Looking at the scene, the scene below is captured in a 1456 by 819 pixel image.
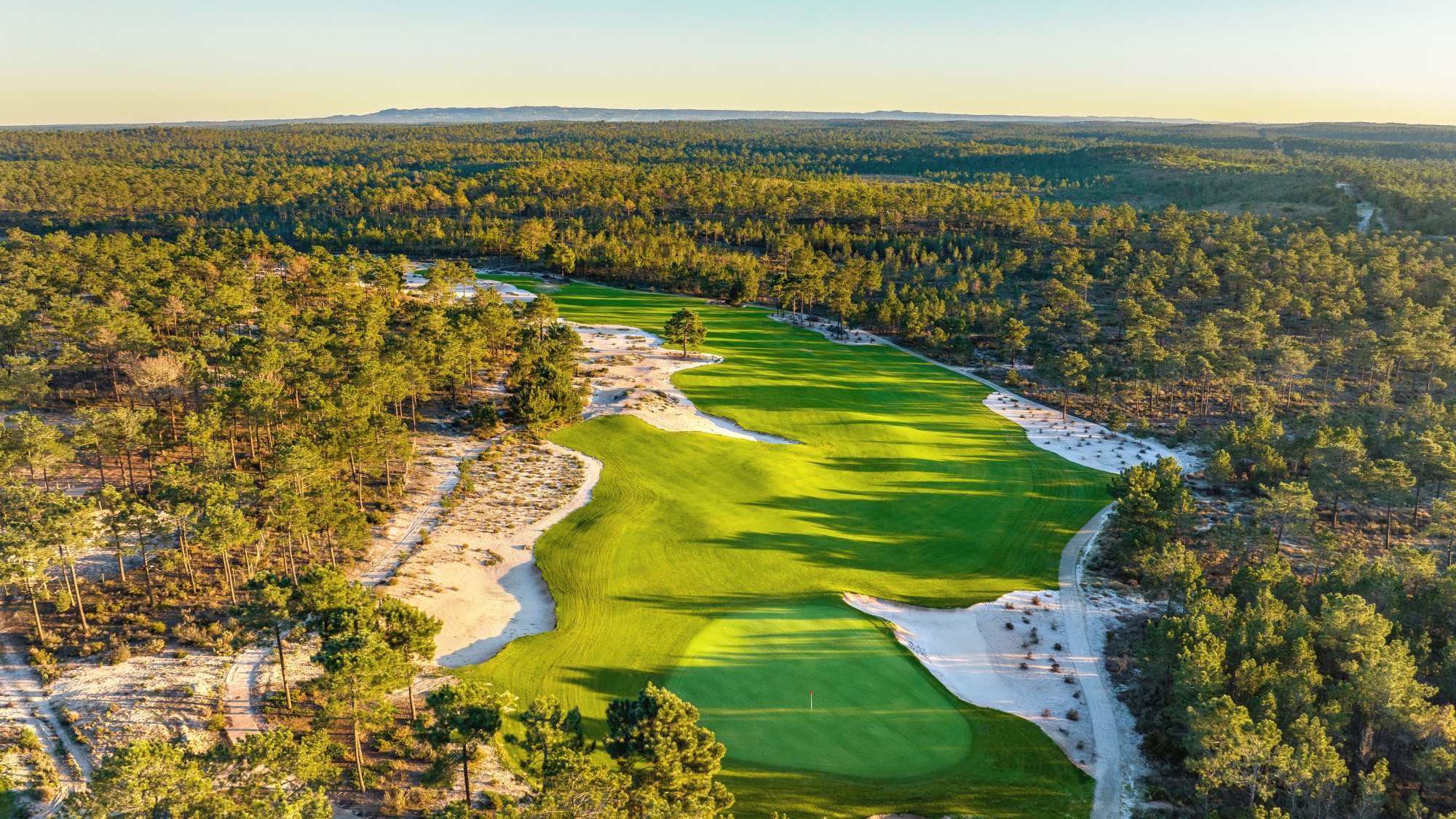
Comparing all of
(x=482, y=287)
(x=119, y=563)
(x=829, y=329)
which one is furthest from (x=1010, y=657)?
(x=482, y=287)

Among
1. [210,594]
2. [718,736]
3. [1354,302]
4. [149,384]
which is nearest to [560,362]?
[149,384]

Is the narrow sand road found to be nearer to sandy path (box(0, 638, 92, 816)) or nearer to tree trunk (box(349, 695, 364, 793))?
tree trunk (box(349, 695, 364, 793))

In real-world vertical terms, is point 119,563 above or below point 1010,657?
above

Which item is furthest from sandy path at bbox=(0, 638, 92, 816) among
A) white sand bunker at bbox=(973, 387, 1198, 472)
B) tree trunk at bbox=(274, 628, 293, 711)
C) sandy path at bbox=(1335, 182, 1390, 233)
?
→ sandy path at bbox=(1335, 182, 1390, 233)

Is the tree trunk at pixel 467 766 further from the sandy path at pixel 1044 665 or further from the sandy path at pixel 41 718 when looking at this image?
the sandy path at pixel 1044 665

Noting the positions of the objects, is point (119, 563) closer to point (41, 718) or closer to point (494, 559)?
point (41, 718)

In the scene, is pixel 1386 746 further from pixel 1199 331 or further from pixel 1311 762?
pixel 1199 331

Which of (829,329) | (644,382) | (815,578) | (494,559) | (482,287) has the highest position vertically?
(482,287)

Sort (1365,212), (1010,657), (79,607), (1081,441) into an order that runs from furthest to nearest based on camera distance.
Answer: (1365,212)
(1081,441)
(1010,657)
(79,607)
